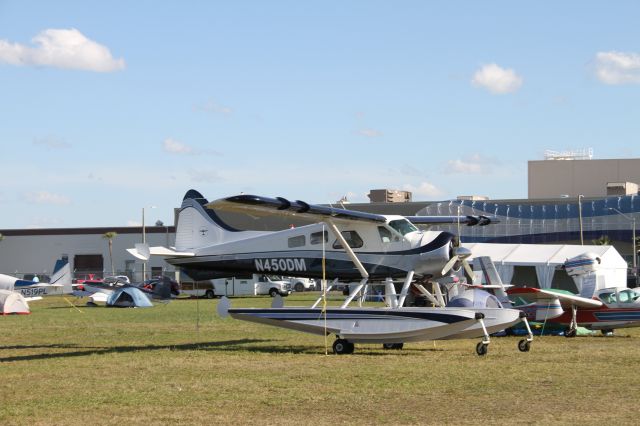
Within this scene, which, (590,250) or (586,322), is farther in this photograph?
(590,250)

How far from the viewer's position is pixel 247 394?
47.1 ft

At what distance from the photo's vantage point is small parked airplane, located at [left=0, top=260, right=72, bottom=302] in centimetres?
4697

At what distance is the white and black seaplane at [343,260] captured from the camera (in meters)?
20.1

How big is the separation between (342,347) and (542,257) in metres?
28.0

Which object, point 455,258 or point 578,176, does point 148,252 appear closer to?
point 455,258

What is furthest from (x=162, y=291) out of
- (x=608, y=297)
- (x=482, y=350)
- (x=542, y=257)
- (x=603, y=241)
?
(x=603, y=241)

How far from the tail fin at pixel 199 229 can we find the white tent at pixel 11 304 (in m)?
16.0

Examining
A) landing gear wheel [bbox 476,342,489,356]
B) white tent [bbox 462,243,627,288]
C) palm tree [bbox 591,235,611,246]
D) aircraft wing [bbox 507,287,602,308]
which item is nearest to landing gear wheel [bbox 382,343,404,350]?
landing gear wheel [bbox 476,342,489,356]

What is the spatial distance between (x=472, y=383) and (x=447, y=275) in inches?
264

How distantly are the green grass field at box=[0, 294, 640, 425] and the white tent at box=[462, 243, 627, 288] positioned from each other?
796 inches

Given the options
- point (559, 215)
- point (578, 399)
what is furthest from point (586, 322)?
point (559, 215)

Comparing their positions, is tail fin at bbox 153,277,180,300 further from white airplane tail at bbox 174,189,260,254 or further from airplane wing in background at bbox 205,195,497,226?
airplane wing in background at bbox 205,195,497,226

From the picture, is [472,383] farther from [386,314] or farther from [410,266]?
[410,266]

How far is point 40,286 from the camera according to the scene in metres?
47.1
